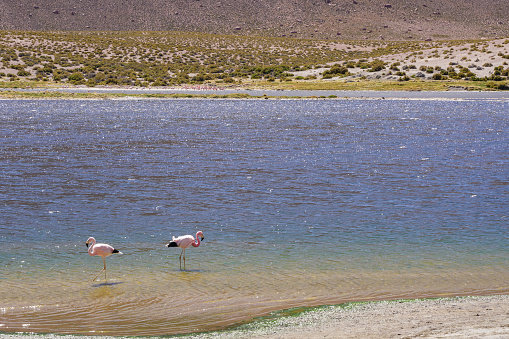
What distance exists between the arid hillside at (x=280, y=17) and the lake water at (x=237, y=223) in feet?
301

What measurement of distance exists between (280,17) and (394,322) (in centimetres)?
12207

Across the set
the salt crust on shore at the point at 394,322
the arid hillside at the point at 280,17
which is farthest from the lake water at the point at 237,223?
the arid hillside at the point at 280,17

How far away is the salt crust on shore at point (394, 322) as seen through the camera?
7543 millimetres

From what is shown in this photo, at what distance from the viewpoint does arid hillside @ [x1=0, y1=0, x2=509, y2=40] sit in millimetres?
117188

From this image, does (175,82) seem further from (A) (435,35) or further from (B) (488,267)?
(A) (435,35)

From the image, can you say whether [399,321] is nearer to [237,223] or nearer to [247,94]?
[237,223]

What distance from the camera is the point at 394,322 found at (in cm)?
809

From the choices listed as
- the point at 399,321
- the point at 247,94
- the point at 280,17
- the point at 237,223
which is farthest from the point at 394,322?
the point at 280,17

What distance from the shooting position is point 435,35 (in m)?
127

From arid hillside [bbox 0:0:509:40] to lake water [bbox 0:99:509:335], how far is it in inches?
3614

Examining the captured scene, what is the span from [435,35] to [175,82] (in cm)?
7584

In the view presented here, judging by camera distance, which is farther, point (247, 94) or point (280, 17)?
point (280, 17)

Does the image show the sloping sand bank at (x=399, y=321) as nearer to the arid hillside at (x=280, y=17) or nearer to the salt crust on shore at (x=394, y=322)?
the salt crust on shore at (x=394, y=322)

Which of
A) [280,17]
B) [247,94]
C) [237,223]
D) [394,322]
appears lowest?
[247,94]
